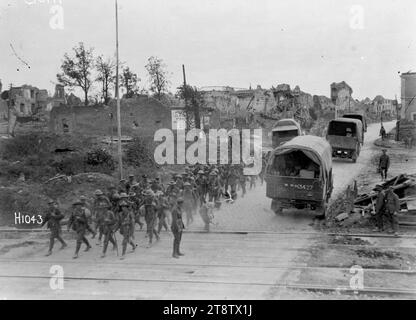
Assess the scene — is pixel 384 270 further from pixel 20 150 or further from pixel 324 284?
pixel 20 150

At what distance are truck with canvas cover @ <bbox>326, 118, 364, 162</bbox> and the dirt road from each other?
14355mm

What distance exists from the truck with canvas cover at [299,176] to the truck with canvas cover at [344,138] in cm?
1193

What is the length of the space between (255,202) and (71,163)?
38.9ft

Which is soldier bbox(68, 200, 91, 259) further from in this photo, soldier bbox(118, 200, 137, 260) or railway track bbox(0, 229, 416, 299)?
soldier bbox(118, 200, 137, 260)

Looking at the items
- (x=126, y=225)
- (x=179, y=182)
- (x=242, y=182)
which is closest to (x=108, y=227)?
(x=126, y=225)

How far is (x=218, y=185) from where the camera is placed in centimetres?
1911

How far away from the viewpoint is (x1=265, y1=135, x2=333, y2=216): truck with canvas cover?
15805 millimetres

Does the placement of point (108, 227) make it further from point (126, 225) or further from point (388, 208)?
point (388, 208)

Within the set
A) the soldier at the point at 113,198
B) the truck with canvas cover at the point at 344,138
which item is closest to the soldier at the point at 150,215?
the soldier at the point at 113,198

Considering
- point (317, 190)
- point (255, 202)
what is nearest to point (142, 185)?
point (255, 202)

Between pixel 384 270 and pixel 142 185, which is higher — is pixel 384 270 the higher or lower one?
the lower one

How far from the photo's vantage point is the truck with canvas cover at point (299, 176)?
15805 mm
